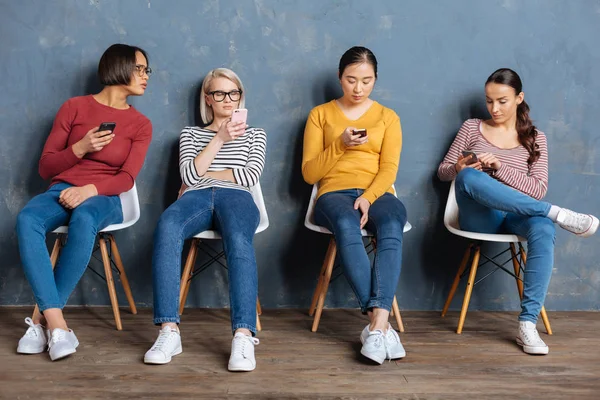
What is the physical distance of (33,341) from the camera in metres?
2.33

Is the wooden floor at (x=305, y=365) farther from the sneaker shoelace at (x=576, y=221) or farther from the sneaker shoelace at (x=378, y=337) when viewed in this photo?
the sneaker shoelace at (x=576, y=221)

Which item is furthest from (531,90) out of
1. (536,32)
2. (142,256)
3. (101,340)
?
(101,340)

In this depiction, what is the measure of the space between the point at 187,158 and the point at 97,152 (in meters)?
0.36

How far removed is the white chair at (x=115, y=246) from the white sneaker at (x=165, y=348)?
0.43 m

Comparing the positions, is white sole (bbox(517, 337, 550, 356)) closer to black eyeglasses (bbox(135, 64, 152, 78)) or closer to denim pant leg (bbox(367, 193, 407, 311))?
denim pant leg (bbox(367, 193, 407, 311))

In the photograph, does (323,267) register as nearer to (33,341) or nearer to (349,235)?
(349,235)

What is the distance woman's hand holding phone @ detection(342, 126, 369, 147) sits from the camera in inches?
103

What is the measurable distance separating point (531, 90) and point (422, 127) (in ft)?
1.74

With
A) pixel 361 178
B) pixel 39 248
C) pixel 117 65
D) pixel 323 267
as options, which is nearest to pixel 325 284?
pixel 323 267

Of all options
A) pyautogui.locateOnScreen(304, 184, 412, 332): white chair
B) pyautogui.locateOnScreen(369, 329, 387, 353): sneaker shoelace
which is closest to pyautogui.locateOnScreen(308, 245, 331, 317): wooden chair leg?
pyautogui.locateOnScreen(304, 184, 412, 332): white chair

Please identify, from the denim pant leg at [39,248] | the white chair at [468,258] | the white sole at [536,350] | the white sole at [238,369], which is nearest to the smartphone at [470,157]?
the white chair at [468,258]

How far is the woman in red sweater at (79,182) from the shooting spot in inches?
92.1

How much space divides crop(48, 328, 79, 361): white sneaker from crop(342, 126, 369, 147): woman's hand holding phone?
1.26 meters

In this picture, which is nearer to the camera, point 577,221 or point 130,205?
point 577,221
